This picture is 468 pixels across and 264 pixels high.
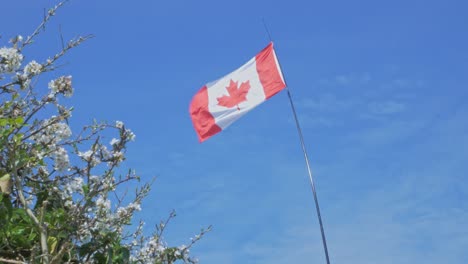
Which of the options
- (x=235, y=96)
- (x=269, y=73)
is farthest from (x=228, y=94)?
(x=269, y=73)

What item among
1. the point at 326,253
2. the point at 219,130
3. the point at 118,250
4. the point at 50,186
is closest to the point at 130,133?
the point at 50,186

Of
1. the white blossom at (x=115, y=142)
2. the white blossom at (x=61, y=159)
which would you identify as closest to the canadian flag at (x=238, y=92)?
the white blossom at (x=61, y=159)

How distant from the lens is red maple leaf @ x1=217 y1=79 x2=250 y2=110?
10.4 metres

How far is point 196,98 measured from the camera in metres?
11.0

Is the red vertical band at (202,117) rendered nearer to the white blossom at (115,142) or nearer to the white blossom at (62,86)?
the white blossom at (62,86)

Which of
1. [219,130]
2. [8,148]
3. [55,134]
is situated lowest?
[8,148]

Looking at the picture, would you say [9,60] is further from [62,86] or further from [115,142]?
[115,142]

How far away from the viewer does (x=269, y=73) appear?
10.2 m

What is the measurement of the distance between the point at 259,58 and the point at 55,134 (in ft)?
22.4

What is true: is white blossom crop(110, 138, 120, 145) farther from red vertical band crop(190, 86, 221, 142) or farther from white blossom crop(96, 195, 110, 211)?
red vertical band crop(190, 86, 221, 142)

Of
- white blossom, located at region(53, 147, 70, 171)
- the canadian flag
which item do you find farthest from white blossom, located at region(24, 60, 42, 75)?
the canadian flag

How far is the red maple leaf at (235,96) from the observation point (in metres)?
10.4

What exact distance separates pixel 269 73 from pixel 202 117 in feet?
4.48

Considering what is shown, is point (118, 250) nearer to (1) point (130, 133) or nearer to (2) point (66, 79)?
(1) point (130, 133)
